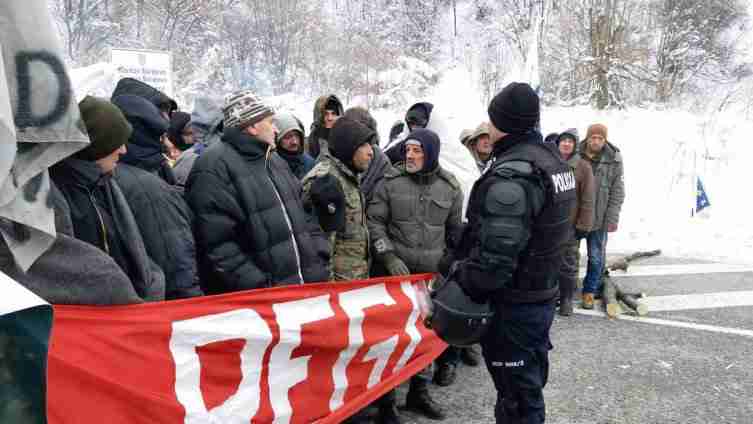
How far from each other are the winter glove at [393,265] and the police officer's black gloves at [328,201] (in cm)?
55

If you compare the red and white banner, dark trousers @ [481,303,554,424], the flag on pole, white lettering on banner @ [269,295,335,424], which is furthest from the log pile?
the flag on pole

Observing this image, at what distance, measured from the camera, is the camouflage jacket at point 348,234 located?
12.0 feet

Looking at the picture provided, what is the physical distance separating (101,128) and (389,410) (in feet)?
8.03

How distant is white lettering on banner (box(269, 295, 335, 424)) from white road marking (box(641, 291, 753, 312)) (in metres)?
4.79

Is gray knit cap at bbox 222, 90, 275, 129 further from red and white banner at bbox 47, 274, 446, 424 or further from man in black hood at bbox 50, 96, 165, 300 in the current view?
red and white banner at bbox 47, 274, 446, 424

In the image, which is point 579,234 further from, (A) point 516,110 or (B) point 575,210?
(A) point 516,110

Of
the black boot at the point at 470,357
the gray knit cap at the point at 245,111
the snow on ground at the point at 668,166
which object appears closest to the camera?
the gray knit cap at the point at 245,111

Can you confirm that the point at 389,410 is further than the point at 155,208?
Yes

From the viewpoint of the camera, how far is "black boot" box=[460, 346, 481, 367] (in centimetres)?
484

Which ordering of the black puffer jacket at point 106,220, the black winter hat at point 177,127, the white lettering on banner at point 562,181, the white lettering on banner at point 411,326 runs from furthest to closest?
the black winter hat at point 177,127, the white lettering on banner at point 411,326, the white lettering on banner at point 562,181, the black puffer jacket at point 106,220

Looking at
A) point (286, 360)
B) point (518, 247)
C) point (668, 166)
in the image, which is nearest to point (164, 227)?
point (286, 360)

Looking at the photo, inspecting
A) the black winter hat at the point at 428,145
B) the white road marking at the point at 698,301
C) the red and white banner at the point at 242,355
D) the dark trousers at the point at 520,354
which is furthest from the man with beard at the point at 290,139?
the white road marking at the point at 698,301

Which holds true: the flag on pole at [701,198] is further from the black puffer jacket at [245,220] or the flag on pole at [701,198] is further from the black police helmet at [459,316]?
the black puffer jacket at [245,220]

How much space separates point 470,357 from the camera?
486cm
